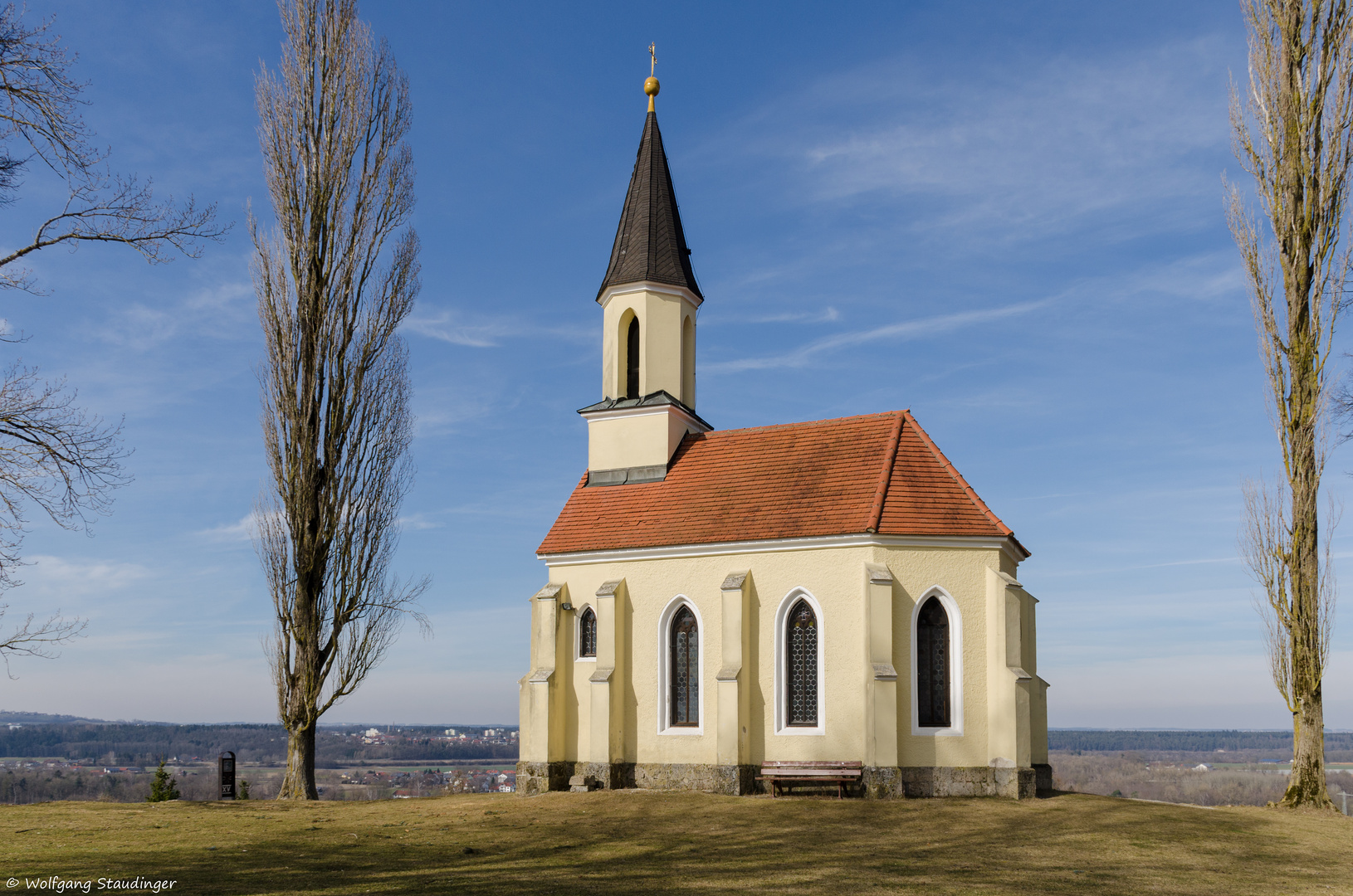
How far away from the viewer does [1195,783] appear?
4616 centimetres

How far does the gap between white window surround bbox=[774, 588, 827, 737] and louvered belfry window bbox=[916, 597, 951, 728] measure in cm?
204

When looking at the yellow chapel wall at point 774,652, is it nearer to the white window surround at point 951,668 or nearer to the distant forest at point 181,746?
the white window surround at point 951,668

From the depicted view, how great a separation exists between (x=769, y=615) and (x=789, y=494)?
2.98 metres

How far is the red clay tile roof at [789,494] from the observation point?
22.2 metres

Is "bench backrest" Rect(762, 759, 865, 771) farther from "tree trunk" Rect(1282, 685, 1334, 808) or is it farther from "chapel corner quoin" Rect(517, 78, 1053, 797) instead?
"tree trunk" Rect(1282, 685, 1334, 808)

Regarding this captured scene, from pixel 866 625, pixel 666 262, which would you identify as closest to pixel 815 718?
pixel 866 625

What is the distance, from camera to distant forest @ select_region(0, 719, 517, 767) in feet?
164

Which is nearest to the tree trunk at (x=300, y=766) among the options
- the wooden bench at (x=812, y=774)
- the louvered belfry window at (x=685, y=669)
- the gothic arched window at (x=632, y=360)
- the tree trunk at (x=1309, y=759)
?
the louvered belfry window at (x=685, y=669)

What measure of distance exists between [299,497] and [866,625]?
1360cm

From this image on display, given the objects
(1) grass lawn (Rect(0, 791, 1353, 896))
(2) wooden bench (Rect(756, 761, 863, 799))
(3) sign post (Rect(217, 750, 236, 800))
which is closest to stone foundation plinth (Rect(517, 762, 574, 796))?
(1) grass lawn (Rect(0, 791, 1353, 896))

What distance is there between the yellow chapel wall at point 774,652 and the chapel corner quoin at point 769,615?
0.04 meters

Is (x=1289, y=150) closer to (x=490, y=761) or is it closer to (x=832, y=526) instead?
(x=832, y=526)

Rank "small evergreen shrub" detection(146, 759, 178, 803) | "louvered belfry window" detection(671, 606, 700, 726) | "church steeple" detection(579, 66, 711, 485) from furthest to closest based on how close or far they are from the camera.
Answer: "small evergreen shrub" detection(146, 759, 178, 803) < "church steeple" detection(579, 66, 711, 485) < "louvered belfry window" detection(671, 606, 700, 726)

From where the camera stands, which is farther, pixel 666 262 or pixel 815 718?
pixel 666 262
